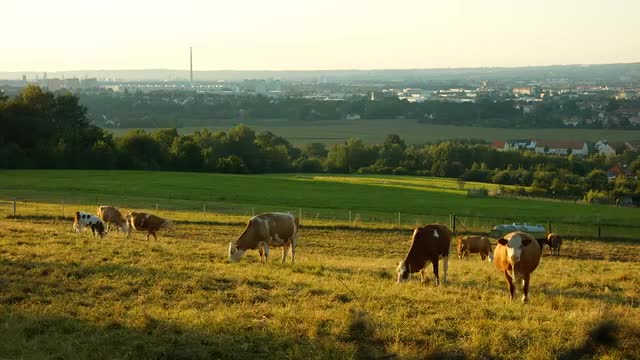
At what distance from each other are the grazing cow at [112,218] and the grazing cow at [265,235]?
11.1 metres

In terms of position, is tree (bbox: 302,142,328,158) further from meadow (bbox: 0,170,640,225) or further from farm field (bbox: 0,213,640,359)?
farm field (bbox: 0,213,640,359)

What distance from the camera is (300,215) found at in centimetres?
4694

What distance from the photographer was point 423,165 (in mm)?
106812

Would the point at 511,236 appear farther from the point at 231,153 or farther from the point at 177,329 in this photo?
the point at 231,153

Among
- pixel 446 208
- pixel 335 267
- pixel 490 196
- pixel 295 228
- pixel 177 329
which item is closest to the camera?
pixel 177 329

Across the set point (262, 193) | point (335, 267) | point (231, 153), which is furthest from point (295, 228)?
point (231, 153)

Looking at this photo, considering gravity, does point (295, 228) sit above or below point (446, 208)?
above

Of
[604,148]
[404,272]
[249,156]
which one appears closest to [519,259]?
[404,272]

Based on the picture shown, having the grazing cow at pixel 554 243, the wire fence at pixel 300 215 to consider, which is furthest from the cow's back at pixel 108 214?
the grazing cow at pixel 554 243

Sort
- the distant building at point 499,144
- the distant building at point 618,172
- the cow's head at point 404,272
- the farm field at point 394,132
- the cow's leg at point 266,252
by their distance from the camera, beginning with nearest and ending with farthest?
the cow's head at point 404,272
the cow's leg at point 266,252
the distant building at point 618,172
the distant building at point 499,144
the farm field at point 394,132

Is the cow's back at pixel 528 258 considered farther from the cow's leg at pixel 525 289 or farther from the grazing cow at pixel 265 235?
the grazing cow at pixel 265 235

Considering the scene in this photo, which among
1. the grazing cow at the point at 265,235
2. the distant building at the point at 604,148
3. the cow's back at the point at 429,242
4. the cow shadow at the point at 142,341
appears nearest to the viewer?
the cow shadow at the point at 142,341

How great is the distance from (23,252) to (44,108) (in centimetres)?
7439

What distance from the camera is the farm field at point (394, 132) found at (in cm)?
13938
